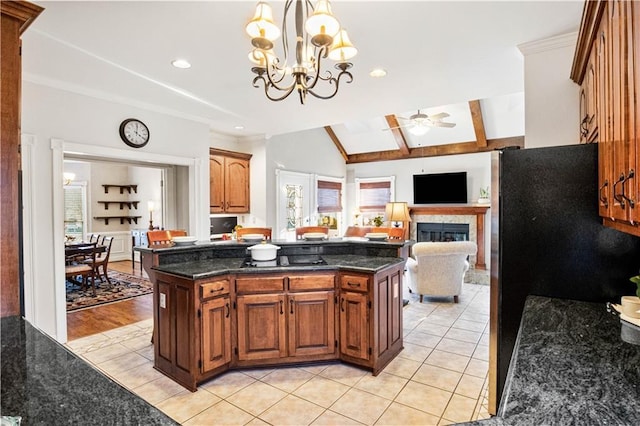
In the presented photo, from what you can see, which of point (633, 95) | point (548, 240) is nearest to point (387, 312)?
point (548, 240)

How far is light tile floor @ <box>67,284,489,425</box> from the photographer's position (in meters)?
2.27

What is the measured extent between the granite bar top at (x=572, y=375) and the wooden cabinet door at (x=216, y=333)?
211cm

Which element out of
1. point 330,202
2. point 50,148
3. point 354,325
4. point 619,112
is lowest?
point 354,325

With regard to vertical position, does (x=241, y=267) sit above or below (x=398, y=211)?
below

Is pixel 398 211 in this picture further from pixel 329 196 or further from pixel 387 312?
pixel 387 312

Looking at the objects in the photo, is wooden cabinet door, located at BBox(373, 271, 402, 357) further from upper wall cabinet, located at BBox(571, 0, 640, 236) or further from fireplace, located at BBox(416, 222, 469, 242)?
fireplace, located at BBox(416, 222, 469, 242)

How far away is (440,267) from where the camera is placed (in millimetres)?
4785

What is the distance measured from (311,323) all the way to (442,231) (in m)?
5.44

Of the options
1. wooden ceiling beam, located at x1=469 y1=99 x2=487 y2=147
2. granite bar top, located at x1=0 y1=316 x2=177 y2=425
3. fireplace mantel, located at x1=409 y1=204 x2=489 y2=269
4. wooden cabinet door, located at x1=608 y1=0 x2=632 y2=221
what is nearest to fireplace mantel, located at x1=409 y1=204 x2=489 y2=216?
fireplace mantel, located at x1=409 y1=204 x2=489 y2=269

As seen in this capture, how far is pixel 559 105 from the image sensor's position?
8.89 feet

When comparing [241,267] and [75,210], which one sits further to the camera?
[75,210]

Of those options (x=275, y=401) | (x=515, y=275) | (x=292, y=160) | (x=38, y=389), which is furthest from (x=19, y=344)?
(x=292, y=160)

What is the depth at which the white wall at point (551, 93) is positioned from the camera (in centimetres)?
265

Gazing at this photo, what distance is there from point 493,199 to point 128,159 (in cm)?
406
